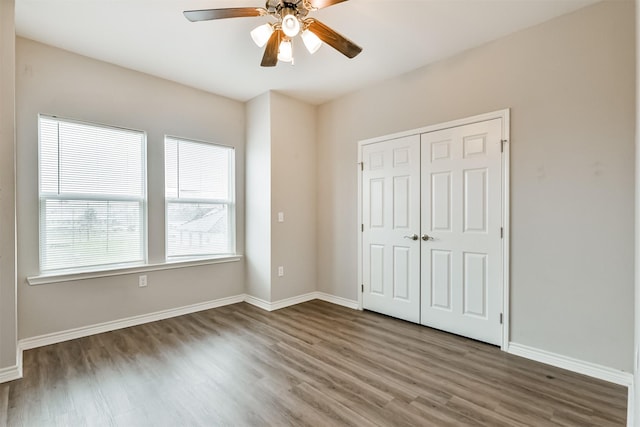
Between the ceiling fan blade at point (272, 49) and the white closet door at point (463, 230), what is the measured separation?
1754mm

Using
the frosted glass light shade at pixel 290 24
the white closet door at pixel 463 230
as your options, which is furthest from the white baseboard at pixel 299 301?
the frosted glass light shade at pixel 290 24

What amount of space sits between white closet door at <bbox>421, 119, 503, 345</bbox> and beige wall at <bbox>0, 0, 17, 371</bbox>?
3.49 metres

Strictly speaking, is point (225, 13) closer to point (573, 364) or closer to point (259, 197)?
point (259, 197)

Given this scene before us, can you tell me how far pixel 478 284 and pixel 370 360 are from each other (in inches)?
49.3

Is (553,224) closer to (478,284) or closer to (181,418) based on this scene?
(478,284)

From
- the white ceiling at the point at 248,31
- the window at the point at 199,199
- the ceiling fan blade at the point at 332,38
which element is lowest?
the window at the point at 199,199

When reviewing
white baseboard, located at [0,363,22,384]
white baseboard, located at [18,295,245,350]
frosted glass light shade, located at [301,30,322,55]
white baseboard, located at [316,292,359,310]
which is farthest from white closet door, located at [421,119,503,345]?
white baseboard, located at [0,363,22,384]

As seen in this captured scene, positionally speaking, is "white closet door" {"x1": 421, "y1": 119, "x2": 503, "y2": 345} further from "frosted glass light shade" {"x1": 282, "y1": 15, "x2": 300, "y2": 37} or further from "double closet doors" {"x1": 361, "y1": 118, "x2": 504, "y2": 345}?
"frosted glass light shade" {"x1": 282, "y1": 15, "x2": 300, "y2": 37}

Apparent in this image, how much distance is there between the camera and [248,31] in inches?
104

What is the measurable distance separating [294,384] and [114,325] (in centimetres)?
220

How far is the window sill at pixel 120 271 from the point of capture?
2.79 metres

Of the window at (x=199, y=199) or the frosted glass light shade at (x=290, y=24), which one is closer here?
the frosted glass light shade at (x=290, y=24)

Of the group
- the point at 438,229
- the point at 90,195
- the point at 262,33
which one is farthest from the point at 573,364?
the point at 90,195

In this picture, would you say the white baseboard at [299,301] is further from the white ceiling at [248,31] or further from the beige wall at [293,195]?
the white ceiling at [248,31]
